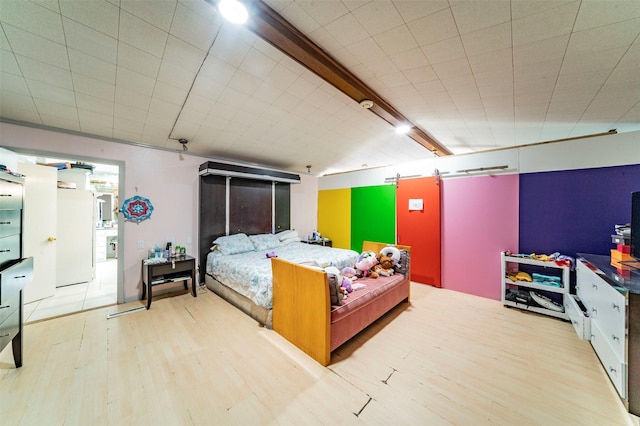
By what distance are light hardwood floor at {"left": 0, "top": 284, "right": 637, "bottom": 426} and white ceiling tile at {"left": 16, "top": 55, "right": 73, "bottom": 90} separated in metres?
2.56

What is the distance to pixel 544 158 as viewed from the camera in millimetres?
3336

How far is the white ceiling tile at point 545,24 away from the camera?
4.14 feet

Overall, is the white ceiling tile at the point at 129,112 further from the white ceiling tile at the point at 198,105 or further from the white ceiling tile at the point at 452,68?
the white ceiling tile at the point at 452,68

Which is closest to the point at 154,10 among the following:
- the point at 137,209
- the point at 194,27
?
the point at 194,27

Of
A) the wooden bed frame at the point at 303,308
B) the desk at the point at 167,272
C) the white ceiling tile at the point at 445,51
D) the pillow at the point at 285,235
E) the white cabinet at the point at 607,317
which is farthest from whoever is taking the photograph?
the pillow at the point at 285,235

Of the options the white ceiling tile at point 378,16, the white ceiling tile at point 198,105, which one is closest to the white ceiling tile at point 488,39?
the white ceiling tile at point 378,16

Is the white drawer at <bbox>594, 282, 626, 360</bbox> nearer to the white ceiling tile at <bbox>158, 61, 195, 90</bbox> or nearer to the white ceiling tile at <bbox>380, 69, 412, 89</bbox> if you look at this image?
the white ceiling tile at <bbox>380, 69, 412, 89</bbox>

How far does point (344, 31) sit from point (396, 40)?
0.38 m

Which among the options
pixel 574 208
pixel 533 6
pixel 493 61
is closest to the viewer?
pixel 533 6

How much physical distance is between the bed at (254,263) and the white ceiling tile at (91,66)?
7.99 feet

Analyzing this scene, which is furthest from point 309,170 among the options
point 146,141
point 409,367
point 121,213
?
point 409,367

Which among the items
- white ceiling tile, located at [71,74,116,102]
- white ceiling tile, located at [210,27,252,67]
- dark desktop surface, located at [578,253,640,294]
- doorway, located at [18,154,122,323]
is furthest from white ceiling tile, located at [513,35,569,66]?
doorway, located at [18,154,122,323]

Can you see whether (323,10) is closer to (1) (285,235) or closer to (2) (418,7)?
(2) (418,7)

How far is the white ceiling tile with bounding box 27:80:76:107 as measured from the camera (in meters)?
2.02
